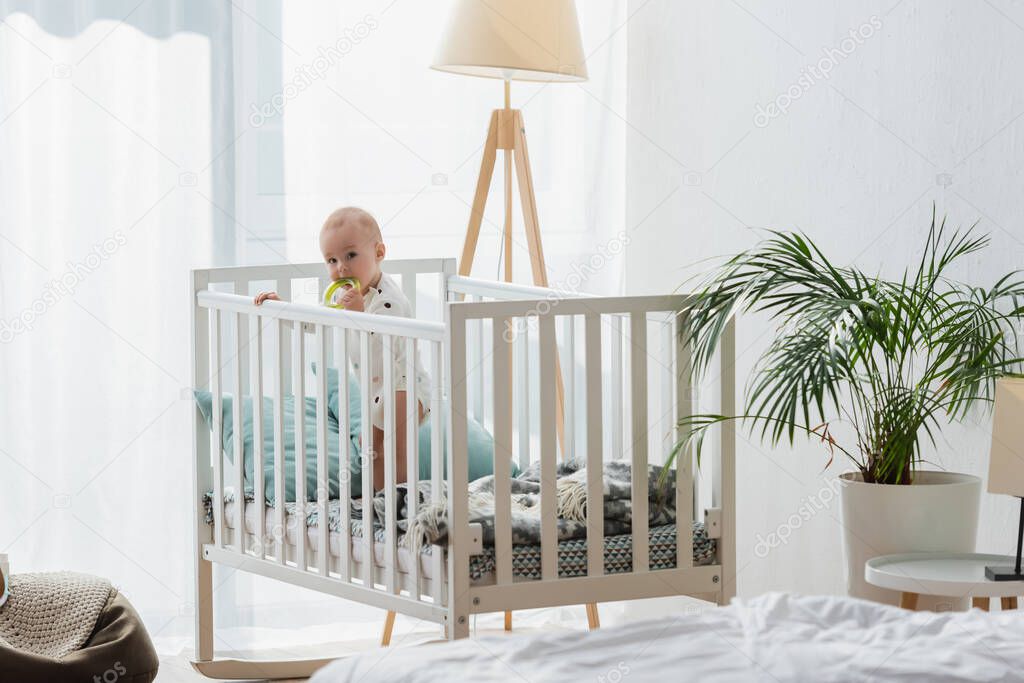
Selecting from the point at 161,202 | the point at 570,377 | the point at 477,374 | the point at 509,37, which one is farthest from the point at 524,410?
the point at 161,202

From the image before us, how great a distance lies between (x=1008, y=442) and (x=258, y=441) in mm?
1262

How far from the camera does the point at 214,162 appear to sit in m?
3.00

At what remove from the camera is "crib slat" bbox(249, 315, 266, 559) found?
7.73ft

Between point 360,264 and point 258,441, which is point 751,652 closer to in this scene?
point 258,441

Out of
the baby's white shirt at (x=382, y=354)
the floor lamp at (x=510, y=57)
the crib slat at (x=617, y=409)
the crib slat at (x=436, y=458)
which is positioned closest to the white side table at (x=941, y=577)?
the crib slat at (x=617, y=409)

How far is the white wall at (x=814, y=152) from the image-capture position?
84.7 inches

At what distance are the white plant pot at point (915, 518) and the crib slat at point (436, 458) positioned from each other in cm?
65

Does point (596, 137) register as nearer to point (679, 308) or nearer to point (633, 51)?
point (633, 51)

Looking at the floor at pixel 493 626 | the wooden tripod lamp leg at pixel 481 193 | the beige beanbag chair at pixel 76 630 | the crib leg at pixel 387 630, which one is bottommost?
the floor at pixel 493 626

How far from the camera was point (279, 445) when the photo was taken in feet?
7.51

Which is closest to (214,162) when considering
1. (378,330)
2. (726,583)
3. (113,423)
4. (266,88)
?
(266,88)

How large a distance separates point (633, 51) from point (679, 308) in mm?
1402

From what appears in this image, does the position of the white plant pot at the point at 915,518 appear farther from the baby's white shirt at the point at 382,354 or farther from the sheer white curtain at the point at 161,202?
the sheer white curtain at the point at 161,202

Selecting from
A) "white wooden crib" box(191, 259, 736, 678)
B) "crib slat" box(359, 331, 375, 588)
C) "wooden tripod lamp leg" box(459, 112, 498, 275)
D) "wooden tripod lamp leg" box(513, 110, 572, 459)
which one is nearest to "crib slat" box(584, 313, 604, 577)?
"white wooden crib" box(191, 259, 736, 678)
